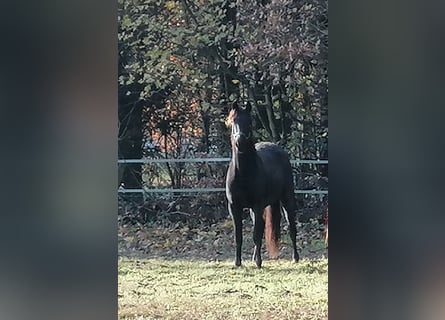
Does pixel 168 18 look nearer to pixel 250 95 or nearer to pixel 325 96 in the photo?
pixel 250 95

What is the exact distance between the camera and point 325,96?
334 centimetres

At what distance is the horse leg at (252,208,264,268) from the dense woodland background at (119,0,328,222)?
0.23 m

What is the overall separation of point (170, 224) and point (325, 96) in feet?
3.59

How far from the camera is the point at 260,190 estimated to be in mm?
3219

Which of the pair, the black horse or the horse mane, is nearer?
the black horse

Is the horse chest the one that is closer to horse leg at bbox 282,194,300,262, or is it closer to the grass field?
horse leg at bbox 282,194,300,262

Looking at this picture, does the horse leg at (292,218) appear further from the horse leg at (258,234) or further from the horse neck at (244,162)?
the horse neck at (244,162)

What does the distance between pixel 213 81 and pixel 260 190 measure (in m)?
0.66

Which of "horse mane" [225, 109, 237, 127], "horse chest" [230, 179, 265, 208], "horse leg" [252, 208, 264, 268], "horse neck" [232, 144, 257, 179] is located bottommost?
"horse leg" [252, 208, 264, 268]

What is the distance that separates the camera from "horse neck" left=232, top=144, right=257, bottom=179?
324 centimetres

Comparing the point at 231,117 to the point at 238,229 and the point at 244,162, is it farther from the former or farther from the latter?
the point at 238,229

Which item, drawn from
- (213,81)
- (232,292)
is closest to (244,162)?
(213,81)

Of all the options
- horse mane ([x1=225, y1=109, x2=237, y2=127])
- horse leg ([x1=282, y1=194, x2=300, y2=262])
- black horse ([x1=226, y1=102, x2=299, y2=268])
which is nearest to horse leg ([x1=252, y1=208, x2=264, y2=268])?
black horse ([x1=226, y1=102, x2=299, y2=268])
